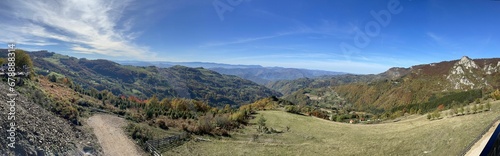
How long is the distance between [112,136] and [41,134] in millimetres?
8224

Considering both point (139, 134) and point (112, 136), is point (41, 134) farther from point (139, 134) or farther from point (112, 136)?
point (139, 134)

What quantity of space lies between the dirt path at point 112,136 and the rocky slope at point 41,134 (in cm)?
96

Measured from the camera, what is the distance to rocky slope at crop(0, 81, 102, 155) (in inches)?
724

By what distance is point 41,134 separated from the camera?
2156 centimetres

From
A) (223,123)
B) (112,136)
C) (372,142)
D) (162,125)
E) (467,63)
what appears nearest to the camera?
(372,142)

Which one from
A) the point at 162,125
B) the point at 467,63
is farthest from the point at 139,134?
the point at 467,63

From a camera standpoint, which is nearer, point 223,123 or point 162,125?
point 162,125

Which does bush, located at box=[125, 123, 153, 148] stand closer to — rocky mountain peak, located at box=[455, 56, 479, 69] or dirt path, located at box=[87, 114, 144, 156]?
dirt path, located at box=[87, 114, 144, 156]

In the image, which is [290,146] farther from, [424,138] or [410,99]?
[410,99]

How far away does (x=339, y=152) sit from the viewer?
2350cm

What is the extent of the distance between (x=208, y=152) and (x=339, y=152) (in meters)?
13.1

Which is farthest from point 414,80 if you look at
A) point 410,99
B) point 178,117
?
point 178,117

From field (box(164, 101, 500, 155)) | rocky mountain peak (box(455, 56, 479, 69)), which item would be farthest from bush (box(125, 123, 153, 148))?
rocky mountain peak (box(455, 56, 479, 69))

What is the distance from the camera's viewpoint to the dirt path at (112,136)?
84.0 ft
